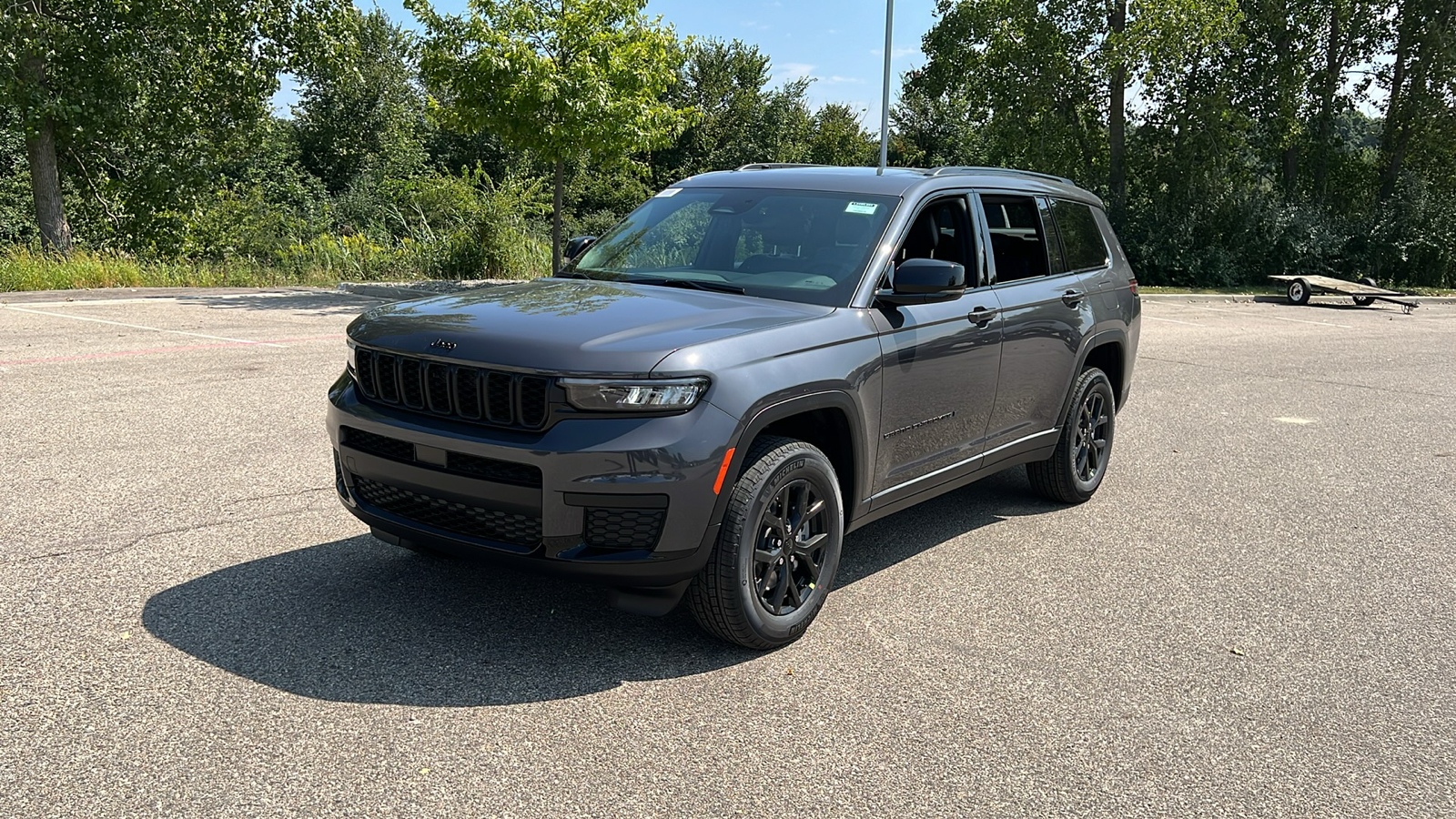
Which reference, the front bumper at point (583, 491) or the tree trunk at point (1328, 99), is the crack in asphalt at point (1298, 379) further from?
the tree trunk at point (1328, 99)

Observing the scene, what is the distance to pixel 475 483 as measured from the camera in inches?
151

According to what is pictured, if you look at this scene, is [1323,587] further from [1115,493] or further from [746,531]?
[746,531]

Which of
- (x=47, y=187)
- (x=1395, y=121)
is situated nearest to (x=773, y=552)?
(x=47, y=187)

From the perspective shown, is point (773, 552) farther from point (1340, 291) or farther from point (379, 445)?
point (1340, 291)

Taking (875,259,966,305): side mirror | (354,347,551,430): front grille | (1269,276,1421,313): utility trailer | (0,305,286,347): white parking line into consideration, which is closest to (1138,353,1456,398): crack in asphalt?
(875,259,966,305): side mirror

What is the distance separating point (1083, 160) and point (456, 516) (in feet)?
111

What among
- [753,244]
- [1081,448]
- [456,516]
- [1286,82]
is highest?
[1286,82]

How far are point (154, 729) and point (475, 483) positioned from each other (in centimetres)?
117

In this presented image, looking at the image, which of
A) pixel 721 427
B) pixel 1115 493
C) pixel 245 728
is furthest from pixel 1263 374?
pixel 245 728

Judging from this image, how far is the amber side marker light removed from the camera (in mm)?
3820

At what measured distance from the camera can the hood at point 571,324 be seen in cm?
377

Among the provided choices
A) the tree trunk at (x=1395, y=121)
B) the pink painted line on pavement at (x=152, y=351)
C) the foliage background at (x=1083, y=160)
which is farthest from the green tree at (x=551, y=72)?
the tree trunk at (x=1395, y=121)

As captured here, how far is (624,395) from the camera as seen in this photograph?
147 inches

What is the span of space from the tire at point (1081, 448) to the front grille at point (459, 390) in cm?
348
